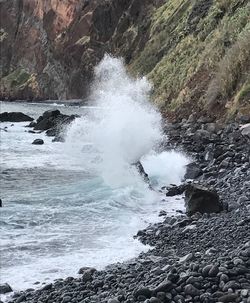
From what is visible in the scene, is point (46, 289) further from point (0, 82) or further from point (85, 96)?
point (0, 82)

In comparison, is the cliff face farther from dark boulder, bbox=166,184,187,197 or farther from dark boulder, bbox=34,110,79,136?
dark boulder, bbox=34,110,79,136

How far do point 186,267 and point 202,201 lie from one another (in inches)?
161

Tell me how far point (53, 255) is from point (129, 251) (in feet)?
4.18

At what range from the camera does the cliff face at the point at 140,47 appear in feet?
75.2

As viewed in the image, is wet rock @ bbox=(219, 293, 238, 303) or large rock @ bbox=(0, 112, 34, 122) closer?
wet rock @ bbox=(219, 293, 238, 303)

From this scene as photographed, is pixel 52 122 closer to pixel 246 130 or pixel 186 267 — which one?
pixel 246 130

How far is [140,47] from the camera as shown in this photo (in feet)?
236

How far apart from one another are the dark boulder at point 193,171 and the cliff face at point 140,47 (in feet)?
13.8

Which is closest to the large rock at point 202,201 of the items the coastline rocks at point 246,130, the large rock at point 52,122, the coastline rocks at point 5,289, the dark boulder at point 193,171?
the dark boulder at point 193,171

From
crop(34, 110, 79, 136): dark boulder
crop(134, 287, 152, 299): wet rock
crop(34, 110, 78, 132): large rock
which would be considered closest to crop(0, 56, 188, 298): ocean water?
crop(134, 287, 152, 299): wet rock

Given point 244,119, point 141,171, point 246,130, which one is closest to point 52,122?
point 244,119

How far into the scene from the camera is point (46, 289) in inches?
325

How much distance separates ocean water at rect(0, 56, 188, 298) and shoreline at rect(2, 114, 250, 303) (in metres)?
0.55

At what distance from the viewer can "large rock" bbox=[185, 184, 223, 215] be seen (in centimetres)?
1124
